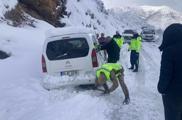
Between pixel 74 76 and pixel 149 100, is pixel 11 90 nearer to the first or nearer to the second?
pixel 74 76

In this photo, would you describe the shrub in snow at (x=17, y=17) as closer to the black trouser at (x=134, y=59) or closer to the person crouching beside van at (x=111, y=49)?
the black trouser at (x=134, y=59)

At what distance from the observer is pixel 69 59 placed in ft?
45.5

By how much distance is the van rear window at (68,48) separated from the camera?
45.7ft

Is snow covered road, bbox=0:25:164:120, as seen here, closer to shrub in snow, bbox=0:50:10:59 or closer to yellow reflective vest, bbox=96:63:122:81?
shrub in snow, bbox=0:50:10:59

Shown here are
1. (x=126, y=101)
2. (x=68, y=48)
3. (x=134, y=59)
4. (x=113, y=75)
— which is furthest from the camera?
(x=134, y=59)

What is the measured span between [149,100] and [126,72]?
6.55 m

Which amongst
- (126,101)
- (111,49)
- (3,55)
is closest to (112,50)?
(111,49)

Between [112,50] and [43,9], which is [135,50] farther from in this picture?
[43,9]

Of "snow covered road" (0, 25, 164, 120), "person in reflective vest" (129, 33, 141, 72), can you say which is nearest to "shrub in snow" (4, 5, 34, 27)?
"snow covered road" (0, 25, 164, 120)

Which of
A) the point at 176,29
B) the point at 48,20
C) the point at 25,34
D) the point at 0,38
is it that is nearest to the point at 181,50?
the point at 176,29

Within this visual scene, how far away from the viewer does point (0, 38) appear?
60.5 feet

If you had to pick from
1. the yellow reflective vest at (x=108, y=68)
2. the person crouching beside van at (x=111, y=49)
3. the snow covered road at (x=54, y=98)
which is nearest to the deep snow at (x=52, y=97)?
the snow covered road at (x=54, y=98)

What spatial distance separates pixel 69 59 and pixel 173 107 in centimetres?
692

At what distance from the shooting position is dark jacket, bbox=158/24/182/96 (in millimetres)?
7055
